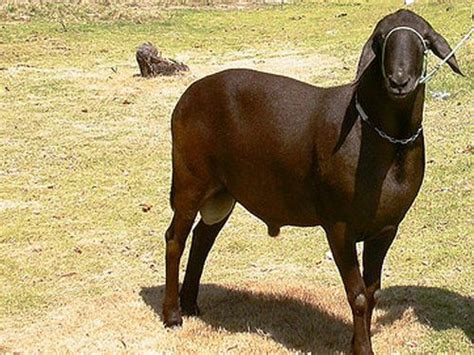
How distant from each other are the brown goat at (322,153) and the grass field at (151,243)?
0.49 meters

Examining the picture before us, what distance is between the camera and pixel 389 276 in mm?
6168

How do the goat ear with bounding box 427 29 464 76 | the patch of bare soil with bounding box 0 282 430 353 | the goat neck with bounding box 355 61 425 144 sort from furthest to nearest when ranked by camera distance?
1. the patch of bare soil with bounding box 0 282 430 353
2. the goat neck with bounding box 355 61 425 144
3. the goat ear with bounding box 427 29 464 76

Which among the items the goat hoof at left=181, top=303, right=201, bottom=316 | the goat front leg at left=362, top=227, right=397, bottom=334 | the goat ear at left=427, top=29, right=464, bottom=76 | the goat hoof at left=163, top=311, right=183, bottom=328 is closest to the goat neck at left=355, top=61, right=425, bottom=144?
the goat ear at left=427, top=29, right=464, bottom=76

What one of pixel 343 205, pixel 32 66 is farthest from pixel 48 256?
pixel 32 66

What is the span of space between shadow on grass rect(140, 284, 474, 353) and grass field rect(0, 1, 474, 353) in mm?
13

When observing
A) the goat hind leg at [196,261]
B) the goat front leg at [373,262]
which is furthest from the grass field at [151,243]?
the goat front leg at [373,262]

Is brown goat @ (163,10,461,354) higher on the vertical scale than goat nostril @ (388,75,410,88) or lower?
lower

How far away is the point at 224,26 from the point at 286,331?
17303 mm

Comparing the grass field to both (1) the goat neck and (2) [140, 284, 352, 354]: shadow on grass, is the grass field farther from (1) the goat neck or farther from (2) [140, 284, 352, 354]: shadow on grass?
(1) the goat neck

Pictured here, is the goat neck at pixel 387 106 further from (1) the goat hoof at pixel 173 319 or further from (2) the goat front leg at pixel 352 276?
(1) the goat hoof at pixel 173 319

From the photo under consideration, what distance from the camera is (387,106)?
13.1ft

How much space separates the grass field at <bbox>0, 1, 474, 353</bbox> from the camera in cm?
505

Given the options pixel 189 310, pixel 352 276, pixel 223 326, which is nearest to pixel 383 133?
pixel 352 276

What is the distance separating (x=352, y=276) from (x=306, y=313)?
3.49 feet
